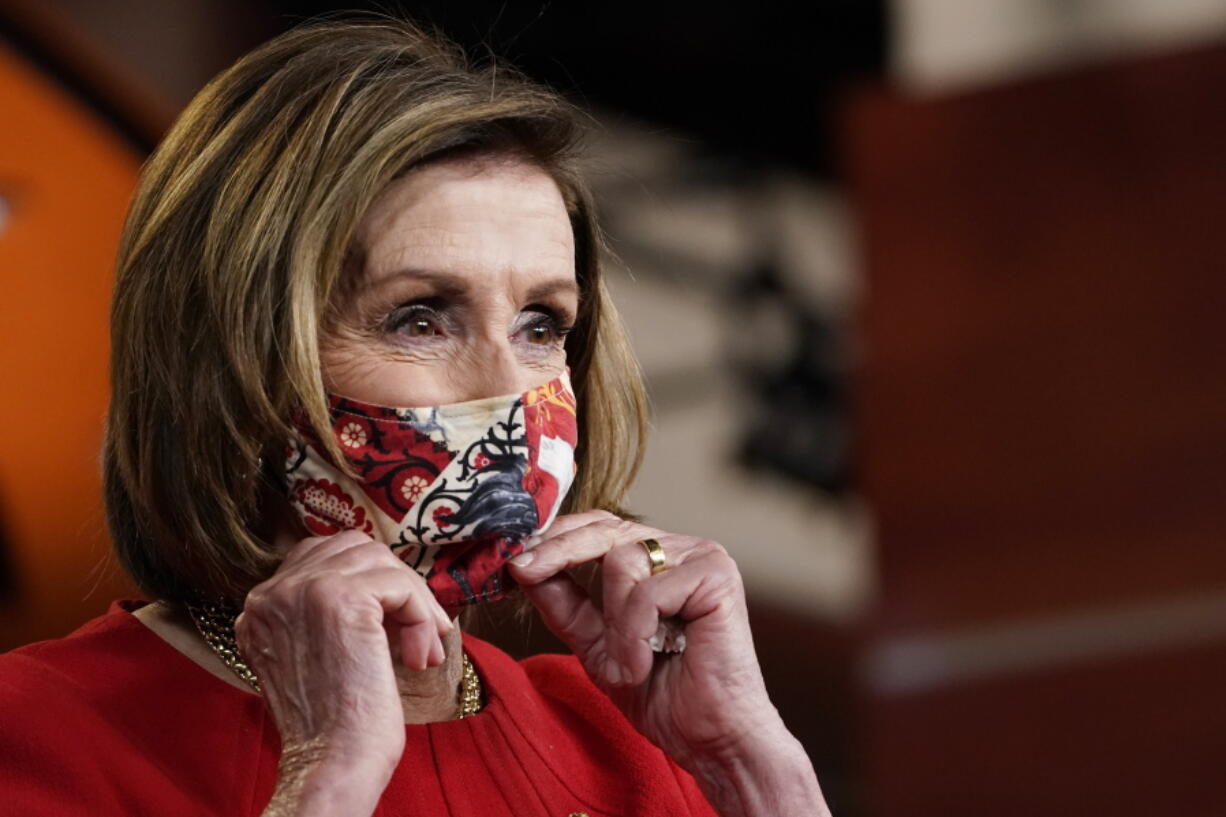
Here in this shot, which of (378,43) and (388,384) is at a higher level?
(378,43)

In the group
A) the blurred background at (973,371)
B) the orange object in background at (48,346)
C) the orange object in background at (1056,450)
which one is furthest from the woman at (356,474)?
the orange object in background at (1056,450)

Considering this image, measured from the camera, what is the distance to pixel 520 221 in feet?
5.65

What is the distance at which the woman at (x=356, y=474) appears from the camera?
156cm

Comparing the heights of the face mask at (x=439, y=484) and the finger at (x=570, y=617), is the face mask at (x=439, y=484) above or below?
above

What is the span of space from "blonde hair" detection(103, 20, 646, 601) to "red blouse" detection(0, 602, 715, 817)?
0.12m

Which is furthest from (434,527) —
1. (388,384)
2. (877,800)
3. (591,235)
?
(877,800)

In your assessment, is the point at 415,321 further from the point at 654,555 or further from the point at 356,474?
the point at 654,555

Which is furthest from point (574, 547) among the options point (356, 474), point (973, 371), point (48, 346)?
point (973, 371)

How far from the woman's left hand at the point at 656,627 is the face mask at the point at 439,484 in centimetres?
5

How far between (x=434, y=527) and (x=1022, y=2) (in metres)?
3.53

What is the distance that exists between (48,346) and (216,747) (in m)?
1.28

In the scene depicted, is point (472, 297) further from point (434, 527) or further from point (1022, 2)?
point (1022, 2)

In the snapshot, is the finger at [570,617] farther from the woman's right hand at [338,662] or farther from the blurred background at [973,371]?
the blurred background at [973,371]

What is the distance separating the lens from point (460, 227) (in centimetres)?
167
